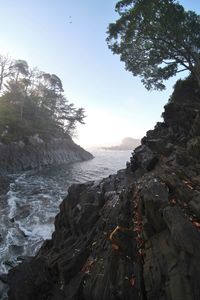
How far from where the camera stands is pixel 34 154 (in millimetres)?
42938

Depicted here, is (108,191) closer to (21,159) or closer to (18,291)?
(18,291)

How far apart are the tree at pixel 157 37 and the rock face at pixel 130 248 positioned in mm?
9353

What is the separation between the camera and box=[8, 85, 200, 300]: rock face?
5594mm

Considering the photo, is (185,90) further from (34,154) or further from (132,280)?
(34,154)

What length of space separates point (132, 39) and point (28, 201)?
1757cm

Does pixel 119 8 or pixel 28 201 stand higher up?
pixel 119 8

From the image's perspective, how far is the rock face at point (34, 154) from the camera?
35375mm

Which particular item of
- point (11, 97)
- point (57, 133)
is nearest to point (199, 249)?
point (57, 133)

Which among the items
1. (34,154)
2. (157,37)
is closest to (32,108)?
(34,154)

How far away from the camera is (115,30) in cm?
1986

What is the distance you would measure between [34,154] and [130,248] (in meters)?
38.3

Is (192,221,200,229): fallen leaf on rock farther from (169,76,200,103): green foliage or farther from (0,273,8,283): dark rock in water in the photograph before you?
(169,76,200,103): green foliage

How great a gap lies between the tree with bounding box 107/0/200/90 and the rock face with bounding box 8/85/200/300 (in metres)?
9.35

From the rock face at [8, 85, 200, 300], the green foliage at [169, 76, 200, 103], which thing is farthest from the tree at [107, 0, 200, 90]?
the rock face at [8, 85, 200, 300]
